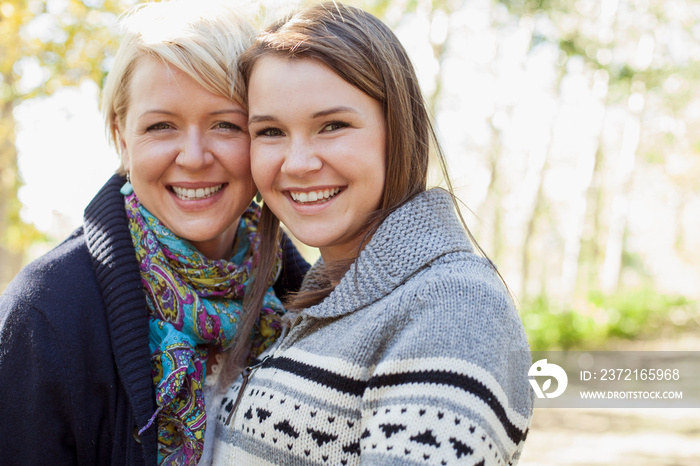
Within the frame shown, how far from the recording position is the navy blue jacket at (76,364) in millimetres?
1809

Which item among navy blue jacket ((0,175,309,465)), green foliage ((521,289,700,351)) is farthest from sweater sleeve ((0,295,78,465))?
green foliage ((521,289,700,351))

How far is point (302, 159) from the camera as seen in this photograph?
1850mm

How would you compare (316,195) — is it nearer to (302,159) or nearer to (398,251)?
(302,159)

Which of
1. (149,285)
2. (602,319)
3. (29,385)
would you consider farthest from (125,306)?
(602,319)

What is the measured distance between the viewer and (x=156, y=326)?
6.74 ft

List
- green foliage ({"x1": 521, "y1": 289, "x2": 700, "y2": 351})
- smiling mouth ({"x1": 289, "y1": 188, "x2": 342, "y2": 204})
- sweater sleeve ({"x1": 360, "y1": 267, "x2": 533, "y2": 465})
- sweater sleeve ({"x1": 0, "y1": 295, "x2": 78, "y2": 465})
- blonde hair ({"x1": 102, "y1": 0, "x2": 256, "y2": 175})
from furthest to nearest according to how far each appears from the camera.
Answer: green foliage ({"x1": 521, "y1": 289, "x2": 700, "y2": 351}) < blonde hair ({"x1": 102, "y1": 0, "x2": 256, "y2": 175}) < smiling mouth ({"x1": 289, "y1": 188, "x2": 342, "y2": 204}) < sweater sleeve ({"x1": 0, "y1": 295, "x2": 78, "y2": 465}) < sweater sleeve ({"x1": 360, "y1": 267, "x2": 533, "y2": 465})

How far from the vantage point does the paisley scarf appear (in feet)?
6.39

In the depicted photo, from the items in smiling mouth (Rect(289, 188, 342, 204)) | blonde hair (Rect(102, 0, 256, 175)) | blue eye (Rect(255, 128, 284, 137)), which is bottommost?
smiling mouth (Rect(289, 188, 342, 204))

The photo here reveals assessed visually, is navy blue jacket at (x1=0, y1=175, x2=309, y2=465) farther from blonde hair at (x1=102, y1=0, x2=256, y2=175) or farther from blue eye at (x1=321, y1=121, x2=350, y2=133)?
blue eye at (x1=321, y1=121, x2=350, y2=133)

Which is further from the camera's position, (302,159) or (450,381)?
(302,159)

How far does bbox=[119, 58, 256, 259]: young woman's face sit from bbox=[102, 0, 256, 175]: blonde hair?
0.04m

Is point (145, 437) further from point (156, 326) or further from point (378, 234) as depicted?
point (378, 234)

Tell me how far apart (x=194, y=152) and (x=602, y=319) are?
38.1 ft

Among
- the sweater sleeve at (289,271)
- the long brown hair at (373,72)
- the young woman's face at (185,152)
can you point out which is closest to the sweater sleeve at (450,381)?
the long brown hair at (373,72)
